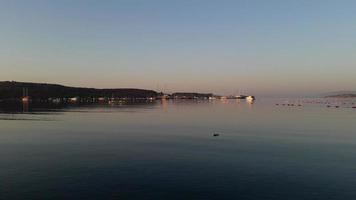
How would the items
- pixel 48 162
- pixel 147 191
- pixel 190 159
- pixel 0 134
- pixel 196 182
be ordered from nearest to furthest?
1. pixel 147 191
2. pixel 196 182
3. pixel 48 162
4. pixel 190 159
5. pixel 0 134

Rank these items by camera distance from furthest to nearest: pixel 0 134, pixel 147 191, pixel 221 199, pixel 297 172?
1. pixel 0 134
2. pixel 297 172
3. pixel 147 191
4. pixel 221 199

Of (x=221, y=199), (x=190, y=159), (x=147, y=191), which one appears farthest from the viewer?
(x=190, y=159)

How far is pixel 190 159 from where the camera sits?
4088 centimetres

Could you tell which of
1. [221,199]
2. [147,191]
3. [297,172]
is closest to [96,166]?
[147,191]

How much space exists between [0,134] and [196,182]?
48.9 metres

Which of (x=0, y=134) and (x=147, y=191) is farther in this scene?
(x=0, y=134)

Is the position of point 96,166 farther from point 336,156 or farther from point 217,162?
point 336,156

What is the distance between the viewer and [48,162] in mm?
38406

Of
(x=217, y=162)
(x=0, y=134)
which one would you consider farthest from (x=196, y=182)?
(x=0, y=134)

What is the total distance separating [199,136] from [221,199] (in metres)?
38.4

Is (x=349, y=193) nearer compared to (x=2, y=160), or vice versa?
(x=349, y=193)

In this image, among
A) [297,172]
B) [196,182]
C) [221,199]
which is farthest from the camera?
[297,172]

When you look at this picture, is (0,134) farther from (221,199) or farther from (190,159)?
(221,199)

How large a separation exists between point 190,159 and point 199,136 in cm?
2365
